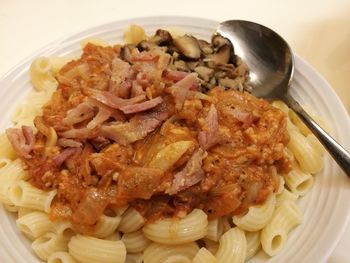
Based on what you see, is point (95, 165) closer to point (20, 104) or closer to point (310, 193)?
point (20, 104)

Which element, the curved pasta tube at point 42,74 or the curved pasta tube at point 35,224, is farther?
the curved pasta tube at point 42,74

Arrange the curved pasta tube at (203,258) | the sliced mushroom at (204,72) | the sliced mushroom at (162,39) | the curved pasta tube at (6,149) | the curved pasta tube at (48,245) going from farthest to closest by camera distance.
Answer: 1. the sliced mushroom at (162,39)
2. the sliced mushroom at (204,72)
3. the curved pasta tube at (6,149)
4. the curved pasta tube at (48,245)
5. the curved pasta tube at (203,258)

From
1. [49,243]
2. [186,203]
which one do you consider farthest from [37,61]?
[186,203]

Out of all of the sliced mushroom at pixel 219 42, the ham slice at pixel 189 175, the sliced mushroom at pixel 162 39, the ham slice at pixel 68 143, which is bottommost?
the ham slice at pixel 189 175

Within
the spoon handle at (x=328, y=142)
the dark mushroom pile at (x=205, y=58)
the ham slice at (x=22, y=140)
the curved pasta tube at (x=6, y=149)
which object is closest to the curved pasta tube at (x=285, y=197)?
the spoon handle at (x=328, y=142)

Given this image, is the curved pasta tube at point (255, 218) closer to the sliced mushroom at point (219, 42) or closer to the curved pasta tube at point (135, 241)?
the curved pasta tube at point (135, 241)

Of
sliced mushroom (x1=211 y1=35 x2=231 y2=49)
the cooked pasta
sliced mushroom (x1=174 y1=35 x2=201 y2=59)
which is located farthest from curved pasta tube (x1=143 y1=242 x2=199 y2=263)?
sliced mushroom (x1=211 y1=35 x2=231 y2=49)
